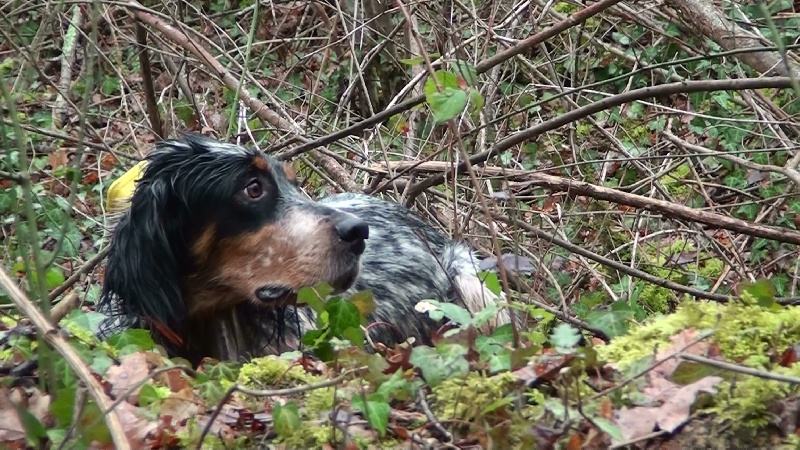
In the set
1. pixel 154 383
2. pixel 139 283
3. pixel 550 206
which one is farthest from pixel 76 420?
pixel 550 206

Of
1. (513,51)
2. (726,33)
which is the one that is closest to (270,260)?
(513,51)

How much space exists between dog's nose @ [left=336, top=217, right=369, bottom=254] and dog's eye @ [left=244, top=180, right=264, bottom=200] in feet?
1.34

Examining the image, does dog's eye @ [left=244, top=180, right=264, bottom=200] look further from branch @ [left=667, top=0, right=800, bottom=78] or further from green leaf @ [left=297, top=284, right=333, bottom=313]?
branch @ [left=667, top=0, right=800, bottom=78]

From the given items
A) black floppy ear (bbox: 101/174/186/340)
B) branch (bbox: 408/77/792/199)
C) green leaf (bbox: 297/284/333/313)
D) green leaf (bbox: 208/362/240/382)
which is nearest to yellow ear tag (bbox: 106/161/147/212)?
black floppy ear (bbox: 101/174/186/340)

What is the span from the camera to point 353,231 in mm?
4398

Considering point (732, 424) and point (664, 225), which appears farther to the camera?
point (664, 225)

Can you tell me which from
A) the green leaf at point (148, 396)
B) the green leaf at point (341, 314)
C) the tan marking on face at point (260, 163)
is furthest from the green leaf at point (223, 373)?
the tan marking on face at point (260, 163)

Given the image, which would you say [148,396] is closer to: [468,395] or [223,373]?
[223,373]

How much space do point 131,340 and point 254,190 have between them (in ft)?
4.61

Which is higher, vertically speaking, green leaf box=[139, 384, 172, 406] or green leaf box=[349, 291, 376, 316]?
green leaf box=[139, 384, 172, 406]

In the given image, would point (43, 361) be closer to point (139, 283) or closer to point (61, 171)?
point (139, 283)

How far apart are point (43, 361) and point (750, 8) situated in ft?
15.8

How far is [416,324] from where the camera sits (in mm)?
5316

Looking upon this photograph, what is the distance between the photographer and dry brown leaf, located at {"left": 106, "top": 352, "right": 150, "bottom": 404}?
258 centimetres
